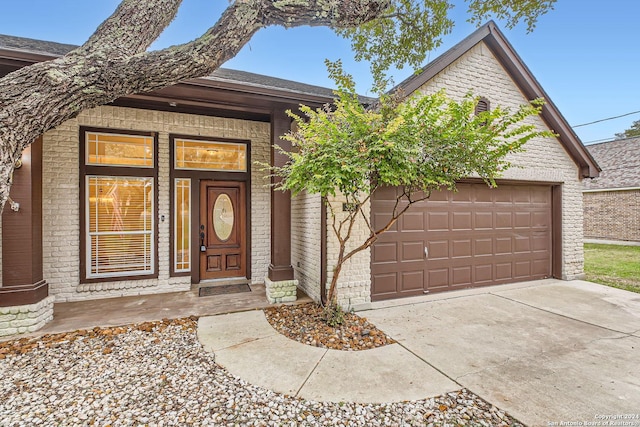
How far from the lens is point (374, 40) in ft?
16.1

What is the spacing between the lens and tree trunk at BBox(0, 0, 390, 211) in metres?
1.85

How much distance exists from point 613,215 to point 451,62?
16.6m

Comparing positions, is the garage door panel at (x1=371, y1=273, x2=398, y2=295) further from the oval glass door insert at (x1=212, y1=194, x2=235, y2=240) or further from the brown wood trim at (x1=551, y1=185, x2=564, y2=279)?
the brown wood trim at (x1=551, y1=185, x2=564, y2=279)

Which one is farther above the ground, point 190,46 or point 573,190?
point 190,46

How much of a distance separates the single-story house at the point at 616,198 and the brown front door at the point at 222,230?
58.7 ft

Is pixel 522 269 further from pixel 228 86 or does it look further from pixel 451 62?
pixel 228 86

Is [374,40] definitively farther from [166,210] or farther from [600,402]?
[600,402]

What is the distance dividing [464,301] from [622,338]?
6.39 feet

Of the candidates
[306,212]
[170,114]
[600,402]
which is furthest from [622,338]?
[170,114]

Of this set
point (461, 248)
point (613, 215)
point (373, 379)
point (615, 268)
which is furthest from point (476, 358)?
point (613, 215)

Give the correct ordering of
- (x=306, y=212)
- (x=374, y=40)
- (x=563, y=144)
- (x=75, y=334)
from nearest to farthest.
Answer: (x=75, y=334)
(x=374, y=40)
(x=306, y=212)
(x=563, y=144)

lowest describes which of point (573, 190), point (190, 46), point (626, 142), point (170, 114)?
point (573, 190)

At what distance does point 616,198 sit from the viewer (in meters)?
15.1

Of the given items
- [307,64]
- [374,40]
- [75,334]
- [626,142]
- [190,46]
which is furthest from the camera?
[626,142]
